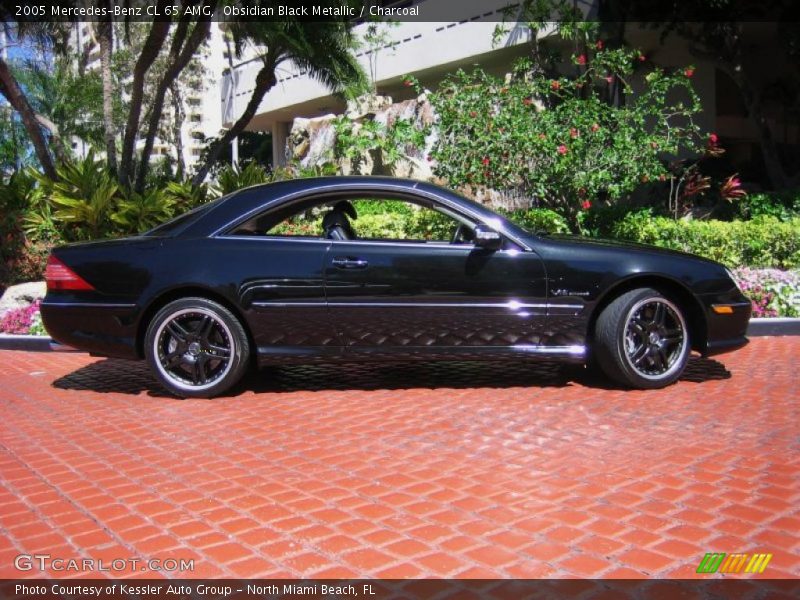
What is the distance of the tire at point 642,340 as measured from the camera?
5.48 metres

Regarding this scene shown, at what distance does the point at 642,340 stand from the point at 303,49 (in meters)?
9.75

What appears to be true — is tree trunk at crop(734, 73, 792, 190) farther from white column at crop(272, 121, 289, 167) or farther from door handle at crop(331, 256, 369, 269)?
white column at crop(272, 121, 289, 167)

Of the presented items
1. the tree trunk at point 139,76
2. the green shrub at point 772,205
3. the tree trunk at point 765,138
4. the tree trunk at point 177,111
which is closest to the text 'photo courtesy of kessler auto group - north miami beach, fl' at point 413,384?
the tree trunk at point 139,76

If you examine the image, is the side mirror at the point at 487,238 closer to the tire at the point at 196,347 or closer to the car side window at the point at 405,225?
the tire at the point at 196,347

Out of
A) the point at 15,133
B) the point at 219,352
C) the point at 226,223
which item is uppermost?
the point at 15,133

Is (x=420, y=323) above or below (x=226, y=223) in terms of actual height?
below

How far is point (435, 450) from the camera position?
4.31 meters

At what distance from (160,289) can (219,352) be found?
0.61m

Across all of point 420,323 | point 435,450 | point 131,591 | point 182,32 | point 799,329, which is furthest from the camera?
point 182,32

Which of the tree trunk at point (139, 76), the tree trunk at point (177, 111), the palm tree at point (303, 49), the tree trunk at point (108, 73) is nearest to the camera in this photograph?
the tree trunk at point (139, 76)

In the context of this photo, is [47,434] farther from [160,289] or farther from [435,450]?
[435,450]

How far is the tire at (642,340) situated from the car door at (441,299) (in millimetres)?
486

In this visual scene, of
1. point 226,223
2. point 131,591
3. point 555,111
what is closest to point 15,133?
point 555,111

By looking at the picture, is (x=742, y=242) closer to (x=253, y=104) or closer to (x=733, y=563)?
(x=733, y=563)
